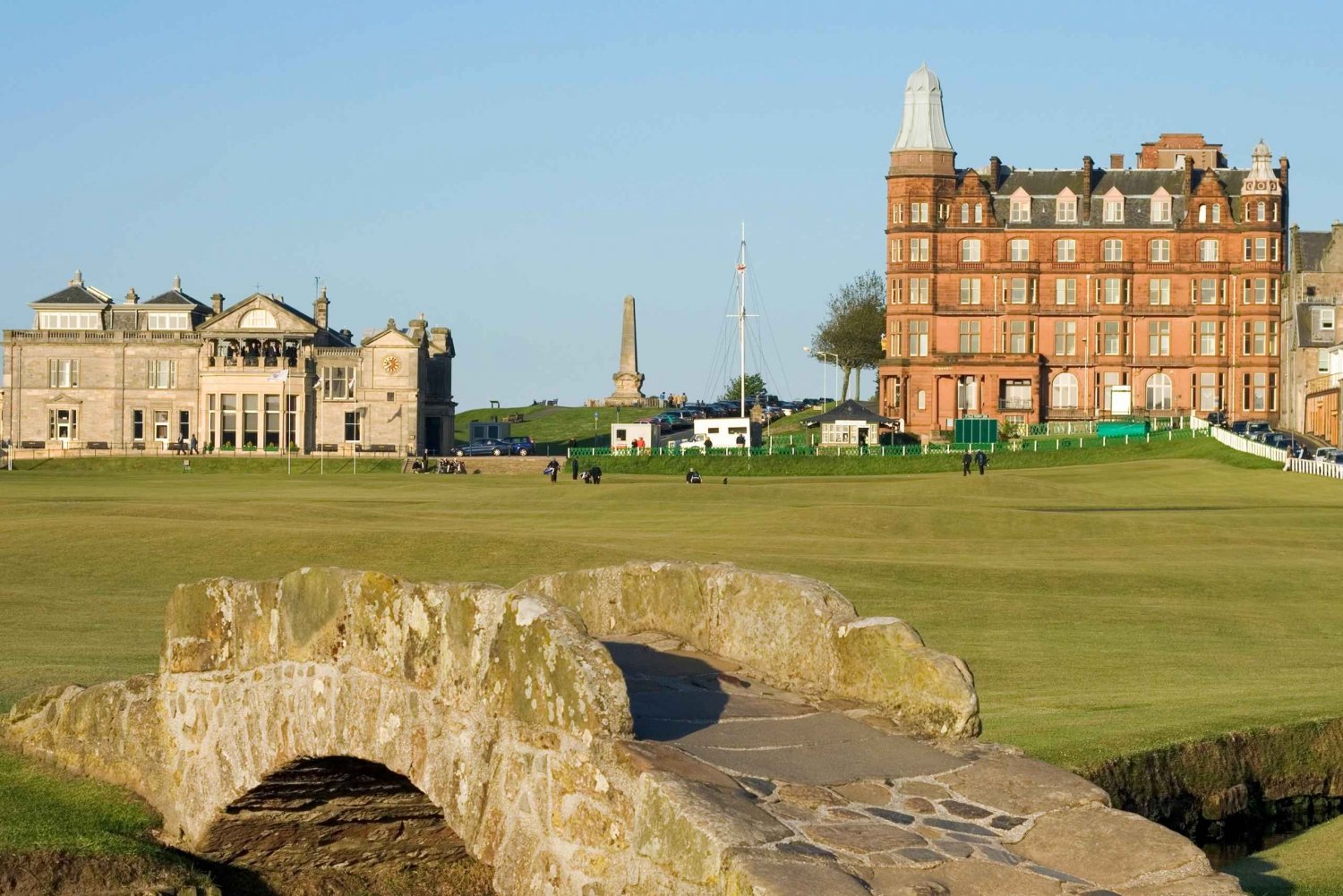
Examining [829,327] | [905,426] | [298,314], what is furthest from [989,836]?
[829,327]

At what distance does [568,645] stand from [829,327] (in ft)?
545

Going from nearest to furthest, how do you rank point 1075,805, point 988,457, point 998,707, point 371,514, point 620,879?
point 620,879
point 1075,805
point 998,707
point 371,514
point 988,457

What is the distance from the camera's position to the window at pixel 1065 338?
12550cm

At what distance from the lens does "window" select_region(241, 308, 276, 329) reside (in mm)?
129000

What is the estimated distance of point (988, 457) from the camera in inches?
4011

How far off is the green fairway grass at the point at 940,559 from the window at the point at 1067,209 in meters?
49.6

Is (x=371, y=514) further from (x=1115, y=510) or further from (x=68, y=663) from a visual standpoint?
(x=68, y=663)

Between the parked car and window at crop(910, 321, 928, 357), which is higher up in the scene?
window at crop(910, 321, 928, 357)

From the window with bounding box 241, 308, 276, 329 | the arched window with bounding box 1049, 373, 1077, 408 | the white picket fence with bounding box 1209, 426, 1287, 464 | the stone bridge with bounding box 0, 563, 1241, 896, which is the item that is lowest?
the stone bridge with bounding box 0, 563, 1241, 896

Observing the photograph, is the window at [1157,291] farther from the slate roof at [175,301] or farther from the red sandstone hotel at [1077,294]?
the slate roof at [175,301]

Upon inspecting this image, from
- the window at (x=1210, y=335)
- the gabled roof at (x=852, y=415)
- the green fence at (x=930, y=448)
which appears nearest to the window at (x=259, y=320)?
the green fence at (x=930, y=448)

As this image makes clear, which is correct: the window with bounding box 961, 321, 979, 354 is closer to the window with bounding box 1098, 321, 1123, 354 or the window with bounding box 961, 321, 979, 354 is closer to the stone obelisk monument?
the window with bounding box 1098, 321, 1123, 354

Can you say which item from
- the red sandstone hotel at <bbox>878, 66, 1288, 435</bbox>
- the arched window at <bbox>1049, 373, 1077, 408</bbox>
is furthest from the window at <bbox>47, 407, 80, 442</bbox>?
the arched window at <bbox>1049, 373, 1077, 408</bbox>

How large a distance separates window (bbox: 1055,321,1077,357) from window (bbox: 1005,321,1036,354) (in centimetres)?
199
